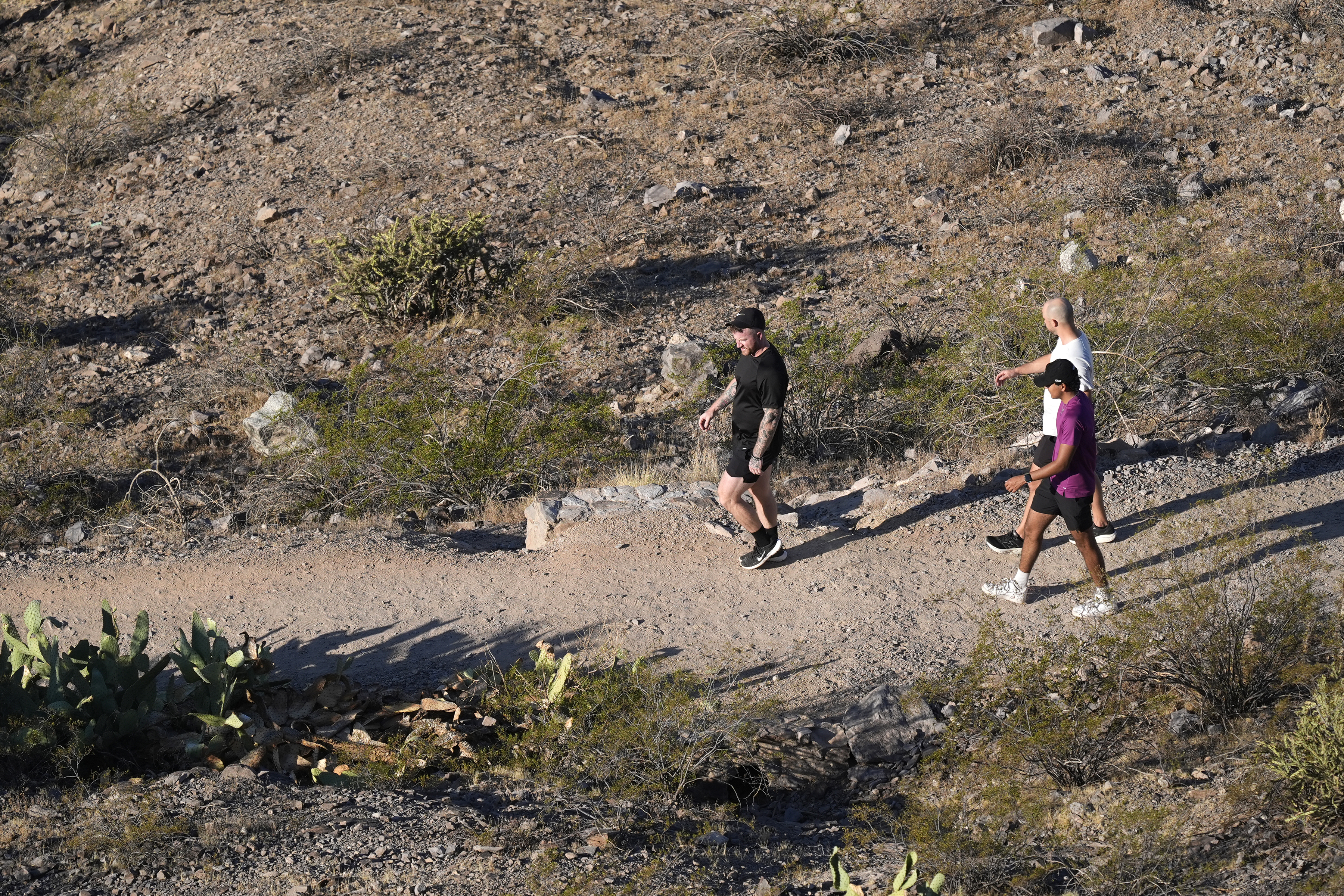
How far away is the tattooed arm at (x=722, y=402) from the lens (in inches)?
257

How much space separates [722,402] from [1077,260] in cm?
694

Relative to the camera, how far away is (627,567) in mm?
7203

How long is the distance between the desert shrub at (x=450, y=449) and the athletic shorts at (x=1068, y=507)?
436 cm

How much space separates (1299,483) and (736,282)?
7093mm

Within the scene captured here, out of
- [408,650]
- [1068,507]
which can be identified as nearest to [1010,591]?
[1068,507]

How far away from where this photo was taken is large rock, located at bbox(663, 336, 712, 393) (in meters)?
11.2

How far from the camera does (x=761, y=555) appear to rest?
6.99 m

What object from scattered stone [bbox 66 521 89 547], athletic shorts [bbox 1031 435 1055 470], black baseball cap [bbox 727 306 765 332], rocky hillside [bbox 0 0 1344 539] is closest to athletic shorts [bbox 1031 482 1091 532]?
athletic shorts [bbox 1031 435 1055 470]

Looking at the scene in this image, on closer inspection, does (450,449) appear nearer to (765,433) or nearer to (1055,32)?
(765,433)

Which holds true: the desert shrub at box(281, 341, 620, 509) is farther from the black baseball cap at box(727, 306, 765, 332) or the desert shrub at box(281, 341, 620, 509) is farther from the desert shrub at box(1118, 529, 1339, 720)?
the desert shrub at box(1118, 529, 1339, 720)

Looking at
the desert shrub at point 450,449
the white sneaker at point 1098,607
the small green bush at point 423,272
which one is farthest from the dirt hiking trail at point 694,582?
the small green bush at point 423,272

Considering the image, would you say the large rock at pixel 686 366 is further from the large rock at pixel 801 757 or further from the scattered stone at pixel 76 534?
the large rock at pixel 801 757

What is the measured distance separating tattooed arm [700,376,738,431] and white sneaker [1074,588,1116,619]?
2.29 meters

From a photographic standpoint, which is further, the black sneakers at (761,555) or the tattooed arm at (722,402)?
the black sneakers at (761,555)
